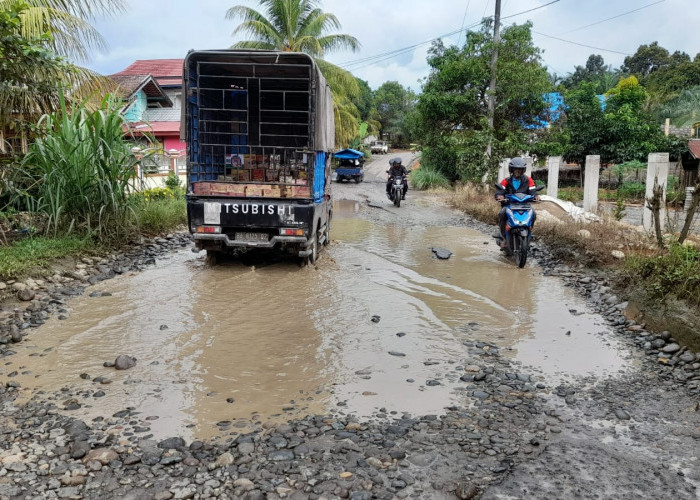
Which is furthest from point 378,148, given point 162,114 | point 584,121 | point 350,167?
point 584,121

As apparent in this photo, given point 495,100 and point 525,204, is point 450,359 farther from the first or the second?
point 495,100

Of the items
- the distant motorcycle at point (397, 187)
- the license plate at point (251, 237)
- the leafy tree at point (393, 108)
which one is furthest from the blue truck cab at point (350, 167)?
the leafy tree at point (393, 108)

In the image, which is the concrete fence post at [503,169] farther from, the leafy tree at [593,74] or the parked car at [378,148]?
the parked car at [378,148]

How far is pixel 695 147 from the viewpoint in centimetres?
2202

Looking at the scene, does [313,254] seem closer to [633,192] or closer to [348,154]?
[633,192]

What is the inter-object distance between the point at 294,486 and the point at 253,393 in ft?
4.18

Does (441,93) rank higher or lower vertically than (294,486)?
higher

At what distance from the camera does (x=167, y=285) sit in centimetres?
725

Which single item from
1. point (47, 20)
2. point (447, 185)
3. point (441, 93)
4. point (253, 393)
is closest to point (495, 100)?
point (441, 93)

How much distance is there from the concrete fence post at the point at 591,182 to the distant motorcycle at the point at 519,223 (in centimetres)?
515

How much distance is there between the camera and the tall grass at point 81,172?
7.56 metres

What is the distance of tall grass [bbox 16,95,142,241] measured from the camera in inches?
298

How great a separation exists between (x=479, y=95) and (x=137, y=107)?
15.2 meters

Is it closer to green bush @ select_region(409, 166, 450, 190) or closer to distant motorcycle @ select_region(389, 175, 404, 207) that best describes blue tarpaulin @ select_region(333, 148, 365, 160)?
green bush @ select_region(409, 166, 450, 190)
